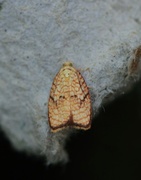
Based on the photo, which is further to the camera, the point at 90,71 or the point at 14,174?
the point at 14,174

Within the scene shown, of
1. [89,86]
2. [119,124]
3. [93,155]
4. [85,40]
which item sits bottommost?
[93,155]

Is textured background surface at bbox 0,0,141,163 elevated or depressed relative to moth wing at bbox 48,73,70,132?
elevated

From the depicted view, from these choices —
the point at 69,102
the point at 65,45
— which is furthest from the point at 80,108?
the point at 65,45

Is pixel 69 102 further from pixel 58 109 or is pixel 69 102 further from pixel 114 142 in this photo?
pixel 114 142

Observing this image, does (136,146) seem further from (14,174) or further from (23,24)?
(23,24)

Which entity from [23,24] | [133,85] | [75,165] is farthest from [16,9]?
[75,165]
